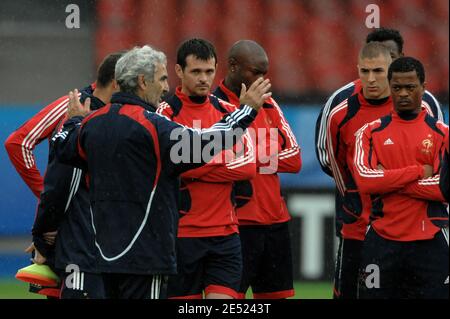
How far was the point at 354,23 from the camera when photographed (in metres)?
10.7

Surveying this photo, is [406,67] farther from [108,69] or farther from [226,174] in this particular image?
[108,69]

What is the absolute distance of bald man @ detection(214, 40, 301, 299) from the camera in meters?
6.79

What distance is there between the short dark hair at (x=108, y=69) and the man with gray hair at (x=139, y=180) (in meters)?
0.54

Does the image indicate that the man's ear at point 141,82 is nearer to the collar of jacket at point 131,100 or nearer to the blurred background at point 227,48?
the collar of jacket at point 131,100

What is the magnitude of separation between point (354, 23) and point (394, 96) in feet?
14.8

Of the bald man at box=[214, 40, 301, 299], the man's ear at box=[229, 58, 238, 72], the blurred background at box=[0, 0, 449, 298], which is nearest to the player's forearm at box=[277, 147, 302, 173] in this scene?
the bald man at box=[214, 40, 301, 299]

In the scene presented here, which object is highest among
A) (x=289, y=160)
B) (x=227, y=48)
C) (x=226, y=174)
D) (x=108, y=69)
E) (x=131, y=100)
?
(x=227, y=48)

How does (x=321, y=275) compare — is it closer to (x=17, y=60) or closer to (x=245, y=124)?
(x=17, y=60)

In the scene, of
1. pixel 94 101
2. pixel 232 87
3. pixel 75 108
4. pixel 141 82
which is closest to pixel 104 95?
Result: pixel 94 101

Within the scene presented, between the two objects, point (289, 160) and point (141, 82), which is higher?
point (141, 82)

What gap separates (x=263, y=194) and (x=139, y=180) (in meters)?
1.68

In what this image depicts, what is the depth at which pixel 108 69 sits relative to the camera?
5938mm

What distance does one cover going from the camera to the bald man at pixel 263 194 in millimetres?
6789

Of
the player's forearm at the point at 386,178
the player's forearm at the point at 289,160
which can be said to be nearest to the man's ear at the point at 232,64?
the player's forearm at the point at 289,160
